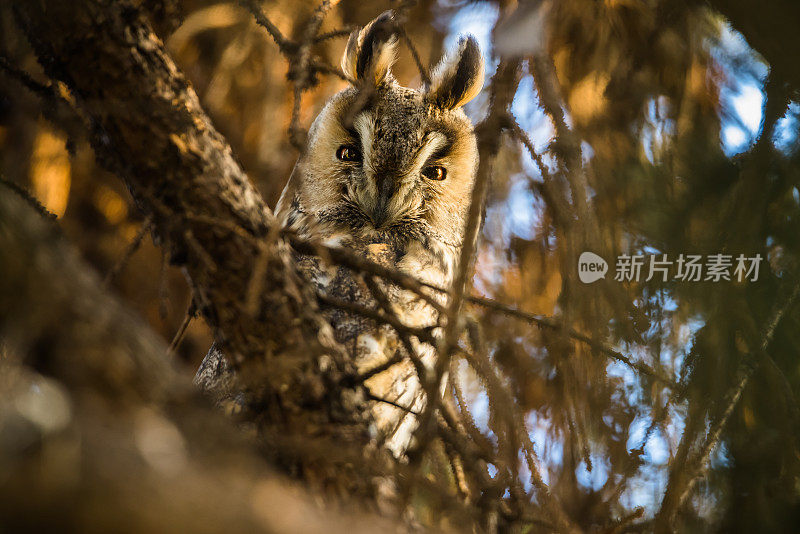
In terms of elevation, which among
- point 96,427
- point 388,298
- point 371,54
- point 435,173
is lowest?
point 96,427

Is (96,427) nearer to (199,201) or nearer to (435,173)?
(199,201)

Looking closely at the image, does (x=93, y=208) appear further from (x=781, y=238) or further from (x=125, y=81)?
(x=781, y=238)

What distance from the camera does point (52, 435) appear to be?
523 mm

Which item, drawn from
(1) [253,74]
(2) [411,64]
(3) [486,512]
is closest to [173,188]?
(3) [486,512]

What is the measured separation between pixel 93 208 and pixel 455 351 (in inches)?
98.7

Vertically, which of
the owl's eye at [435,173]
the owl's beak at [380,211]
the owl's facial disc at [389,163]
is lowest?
the owl's beak at [380,211]

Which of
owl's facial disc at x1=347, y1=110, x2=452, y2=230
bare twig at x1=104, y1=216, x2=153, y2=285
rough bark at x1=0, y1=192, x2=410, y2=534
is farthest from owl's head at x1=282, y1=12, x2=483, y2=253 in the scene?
rough bark at x1=0, y1=192, x2=410, y2=534

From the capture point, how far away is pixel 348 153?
1.89 metres

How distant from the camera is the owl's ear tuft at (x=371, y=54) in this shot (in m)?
1.88

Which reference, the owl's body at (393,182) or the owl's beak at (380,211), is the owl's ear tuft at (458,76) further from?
the owl's beak at (380,211)

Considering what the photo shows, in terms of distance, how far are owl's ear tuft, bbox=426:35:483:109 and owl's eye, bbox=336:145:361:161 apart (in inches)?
12.6

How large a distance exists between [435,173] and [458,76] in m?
0.34

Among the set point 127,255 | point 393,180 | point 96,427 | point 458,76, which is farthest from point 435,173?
point 96,427

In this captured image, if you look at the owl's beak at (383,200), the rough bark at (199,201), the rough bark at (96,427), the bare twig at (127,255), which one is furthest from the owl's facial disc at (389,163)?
the rough bark at (96,427)
